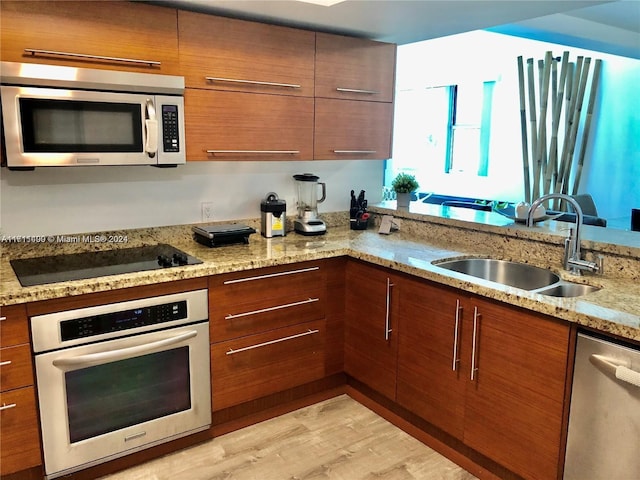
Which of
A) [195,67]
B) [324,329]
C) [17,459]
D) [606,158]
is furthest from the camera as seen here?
[606,158]

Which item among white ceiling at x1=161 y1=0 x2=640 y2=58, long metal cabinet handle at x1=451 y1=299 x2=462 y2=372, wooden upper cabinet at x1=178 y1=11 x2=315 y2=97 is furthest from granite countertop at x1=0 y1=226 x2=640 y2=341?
white ceiling at x1=161 y1=0 x2=640 y2=58

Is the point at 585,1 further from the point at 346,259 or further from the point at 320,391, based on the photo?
the point at 320,391

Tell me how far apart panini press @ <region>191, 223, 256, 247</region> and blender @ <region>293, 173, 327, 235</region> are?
414mm

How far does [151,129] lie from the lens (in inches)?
88.6

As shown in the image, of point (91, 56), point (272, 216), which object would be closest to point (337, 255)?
point (272, 216)

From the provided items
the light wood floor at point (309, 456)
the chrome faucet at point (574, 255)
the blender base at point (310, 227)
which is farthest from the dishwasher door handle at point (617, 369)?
the blender base at point (310, 227)

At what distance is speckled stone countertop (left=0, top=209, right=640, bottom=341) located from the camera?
181 cm

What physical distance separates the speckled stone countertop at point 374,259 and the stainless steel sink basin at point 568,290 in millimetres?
34

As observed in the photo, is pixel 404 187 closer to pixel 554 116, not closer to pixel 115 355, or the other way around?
pixel 115 355

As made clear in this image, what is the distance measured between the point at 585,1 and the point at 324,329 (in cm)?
202

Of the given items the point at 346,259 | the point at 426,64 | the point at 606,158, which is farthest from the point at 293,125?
the point at 426,64

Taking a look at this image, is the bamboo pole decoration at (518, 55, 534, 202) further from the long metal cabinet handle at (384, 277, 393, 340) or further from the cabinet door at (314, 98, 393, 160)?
the long metal cabinet handle at (384, 277, 393, 340)

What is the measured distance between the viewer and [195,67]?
2426 millimetres

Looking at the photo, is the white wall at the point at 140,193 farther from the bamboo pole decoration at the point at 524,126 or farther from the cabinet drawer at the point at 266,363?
the bamboo pole decoration at the point at 524,126
